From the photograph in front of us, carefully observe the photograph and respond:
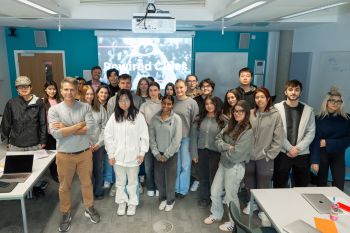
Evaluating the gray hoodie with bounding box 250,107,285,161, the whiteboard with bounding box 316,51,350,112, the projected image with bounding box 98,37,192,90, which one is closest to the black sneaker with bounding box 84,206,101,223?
the gray hoodie with bounding box 250,107,285,161

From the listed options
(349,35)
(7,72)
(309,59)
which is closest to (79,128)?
(349,35)

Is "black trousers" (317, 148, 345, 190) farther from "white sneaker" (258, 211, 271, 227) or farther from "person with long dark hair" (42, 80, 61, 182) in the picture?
"person with long dark hair" (42, 80, 61, 182)

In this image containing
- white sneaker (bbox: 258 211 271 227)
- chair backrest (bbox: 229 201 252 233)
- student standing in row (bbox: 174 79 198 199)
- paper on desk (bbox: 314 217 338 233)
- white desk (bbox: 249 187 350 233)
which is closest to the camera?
chair backrest (bbox: 229 201 252 233)

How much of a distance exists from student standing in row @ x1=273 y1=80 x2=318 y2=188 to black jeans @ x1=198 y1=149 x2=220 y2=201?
771mm

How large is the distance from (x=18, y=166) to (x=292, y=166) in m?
3.13

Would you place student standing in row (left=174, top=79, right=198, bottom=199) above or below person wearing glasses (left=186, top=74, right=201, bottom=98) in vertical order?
below

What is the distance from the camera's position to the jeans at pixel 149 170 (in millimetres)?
3717

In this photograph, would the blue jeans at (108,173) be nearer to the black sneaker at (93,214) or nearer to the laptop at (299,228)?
the black sneaker at (93,214)

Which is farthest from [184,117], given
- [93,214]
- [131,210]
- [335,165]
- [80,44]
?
[80,44]

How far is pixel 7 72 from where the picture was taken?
6898 millimetres

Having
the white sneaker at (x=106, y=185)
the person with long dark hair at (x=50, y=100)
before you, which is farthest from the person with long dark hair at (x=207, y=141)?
the person with long dark hair at (x=50, y=100)

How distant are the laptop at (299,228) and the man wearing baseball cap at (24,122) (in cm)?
301

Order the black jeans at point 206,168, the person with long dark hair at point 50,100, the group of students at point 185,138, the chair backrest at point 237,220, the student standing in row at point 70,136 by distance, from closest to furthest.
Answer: the chair backrest at point 237,220 → the student standing in row at point 70,136 → the group of students at point 185,138 → the black jeans at point 206,168 → the person with long dark hair at point 50,100

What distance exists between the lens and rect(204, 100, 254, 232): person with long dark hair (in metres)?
2.93
